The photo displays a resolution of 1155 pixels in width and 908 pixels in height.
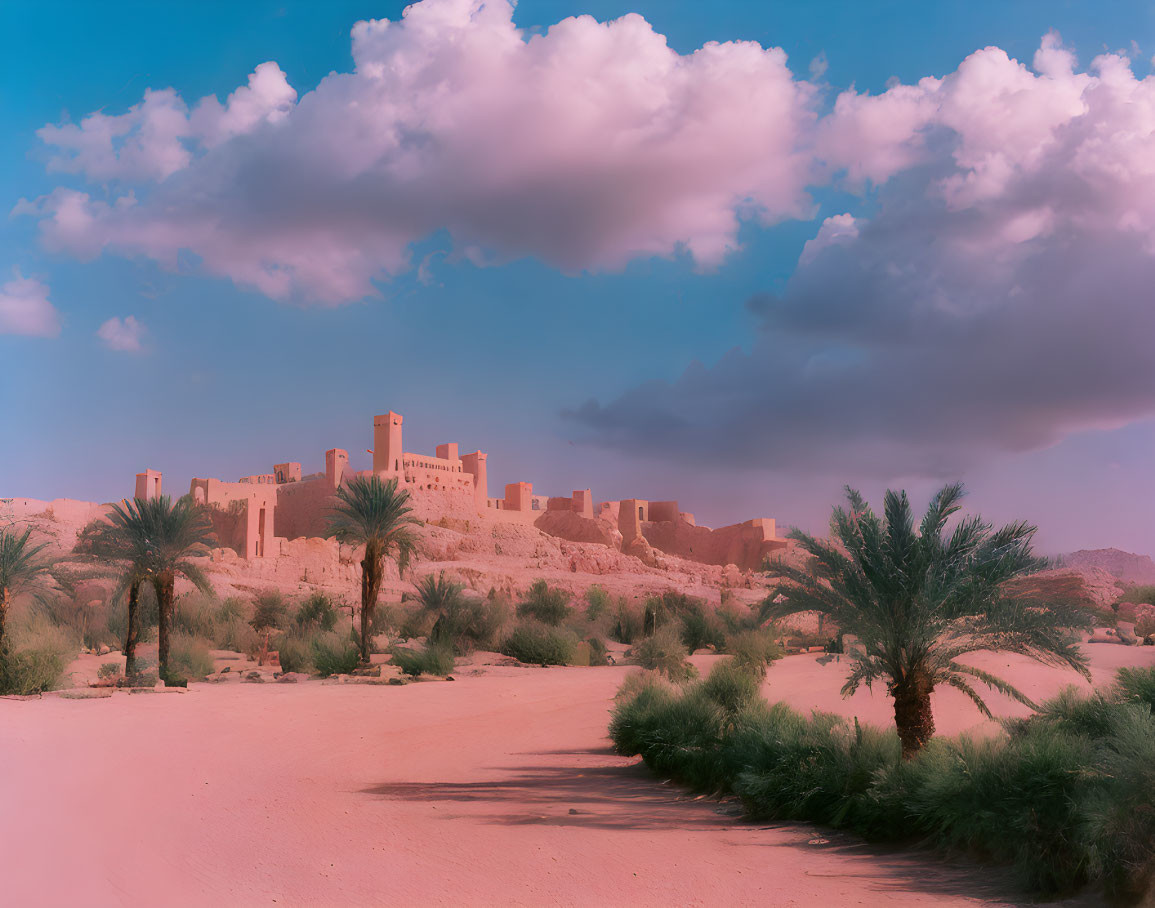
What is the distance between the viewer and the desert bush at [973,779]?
551cm

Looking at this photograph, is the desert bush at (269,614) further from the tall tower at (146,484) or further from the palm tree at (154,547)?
the tall tower at (146,484)

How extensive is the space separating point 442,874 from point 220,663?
22058mm

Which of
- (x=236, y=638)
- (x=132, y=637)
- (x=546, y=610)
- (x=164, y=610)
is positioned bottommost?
(x=236, y=638)

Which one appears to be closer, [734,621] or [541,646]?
[541,646]

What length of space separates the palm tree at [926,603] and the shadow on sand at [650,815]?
1.68 meters

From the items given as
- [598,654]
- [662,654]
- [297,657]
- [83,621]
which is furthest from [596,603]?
[83,621]

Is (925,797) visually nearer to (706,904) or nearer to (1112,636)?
(706,904)

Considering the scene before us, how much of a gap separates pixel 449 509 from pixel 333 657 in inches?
1864

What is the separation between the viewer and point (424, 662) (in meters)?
22.4

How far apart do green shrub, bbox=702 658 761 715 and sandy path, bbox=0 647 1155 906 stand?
1.45 meters

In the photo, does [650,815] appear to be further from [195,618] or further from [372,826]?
[195,618]

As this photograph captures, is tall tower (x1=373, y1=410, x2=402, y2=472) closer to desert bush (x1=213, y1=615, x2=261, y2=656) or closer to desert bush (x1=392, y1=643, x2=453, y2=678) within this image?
desert bush (x1=213, y1=615, x2=261, y2=656)

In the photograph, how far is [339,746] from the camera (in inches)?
489

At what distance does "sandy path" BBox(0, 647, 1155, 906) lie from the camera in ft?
19.8
